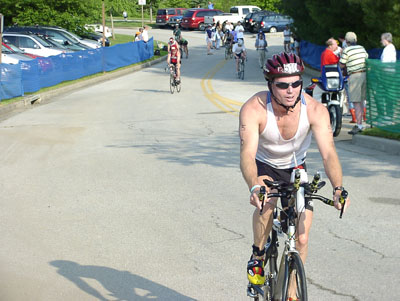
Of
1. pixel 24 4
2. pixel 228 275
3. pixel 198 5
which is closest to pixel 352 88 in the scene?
pixel 228 275

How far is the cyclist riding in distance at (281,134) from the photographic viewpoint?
4.46 metres

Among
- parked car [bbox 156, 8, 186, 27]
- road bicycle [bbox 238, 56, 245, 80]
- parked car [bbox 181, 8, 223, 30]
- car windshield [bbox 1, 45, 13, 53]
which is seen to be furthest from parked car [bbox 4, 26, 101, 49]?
parked car [bbox 156, 8, 186, 27]

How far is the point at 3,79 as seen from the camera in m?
22.2

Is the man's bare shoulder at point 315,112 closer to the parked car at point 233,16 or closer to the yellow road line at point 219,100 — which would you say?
the yellow road line at point 219,100

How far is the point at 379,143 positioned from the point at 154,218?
610 centimetres

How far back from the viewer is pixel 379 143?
13.0 meters

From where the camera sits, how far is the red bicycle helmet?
175 inches

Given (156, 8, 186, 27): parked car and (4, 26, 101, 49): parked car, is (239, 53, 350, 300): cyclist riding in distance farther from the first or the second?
(156, 8, 186, 27): parked car

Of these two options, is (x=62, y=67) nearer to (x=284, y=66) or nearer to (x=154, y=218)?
(x=154, y=218)

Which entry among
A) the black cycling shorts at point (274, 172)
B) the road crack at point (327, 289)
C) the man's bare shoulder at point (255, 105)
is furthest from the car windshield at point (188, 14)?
the man's bare shoulder at point (255, 105)

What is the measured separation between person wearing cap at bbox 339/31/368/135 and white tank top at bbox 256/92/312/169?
1016 centimetres

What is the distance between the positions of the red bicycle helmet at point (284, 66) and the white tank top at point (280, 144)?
23 cm

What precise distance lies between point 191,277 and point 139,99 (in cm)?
1681

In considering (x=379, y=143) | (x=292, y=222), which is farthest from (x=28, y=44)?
(x=292, y=222)
